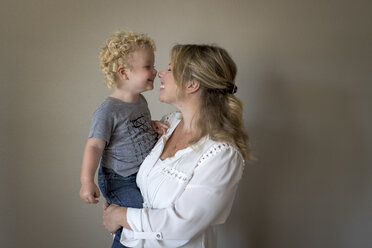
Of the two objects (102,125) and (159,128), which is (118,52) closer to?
(102,125)

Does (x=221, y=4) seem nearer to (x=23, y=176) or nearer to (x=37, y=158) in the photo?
(x=37, y=158)

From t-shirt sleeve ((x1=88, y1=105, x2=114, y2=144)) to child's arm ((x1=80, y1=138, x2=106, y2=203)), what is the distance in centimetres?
2

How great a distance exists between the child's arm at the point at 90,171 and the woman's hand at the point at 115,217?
103 mm

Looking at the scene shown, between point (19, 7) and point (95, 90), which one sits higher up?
point (19, 7)

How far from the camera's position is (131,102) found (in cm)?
145

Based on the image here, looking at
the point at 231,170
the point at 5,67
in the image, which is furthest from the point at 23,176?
the point at 231,170

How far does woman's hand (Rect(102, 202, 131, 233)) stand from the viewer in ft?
4.07

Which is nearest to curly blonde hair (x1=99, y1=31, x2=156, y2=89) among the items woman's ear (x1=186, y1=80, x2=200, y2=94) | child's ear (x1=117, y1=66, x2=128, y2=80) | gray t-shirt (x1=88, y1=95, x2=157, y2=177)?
child's ear (x1=117, y1=66, x2=128, y2=80)

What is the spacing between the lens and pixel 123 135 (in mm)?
1379

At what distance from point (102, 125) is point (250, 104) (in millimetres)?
956

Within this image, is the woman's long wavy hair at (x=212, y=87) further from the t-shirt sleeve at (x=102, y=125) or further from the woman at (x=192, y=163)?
A: the t-shirt sleeve at (x=102, y=125)

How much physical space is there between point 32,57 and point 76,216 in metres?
1.05

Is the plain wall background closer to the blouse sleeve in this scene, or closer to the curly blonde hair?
the curly blonde hair

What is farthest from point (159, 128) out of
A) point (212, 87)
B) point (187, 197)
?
point (187, 197)
